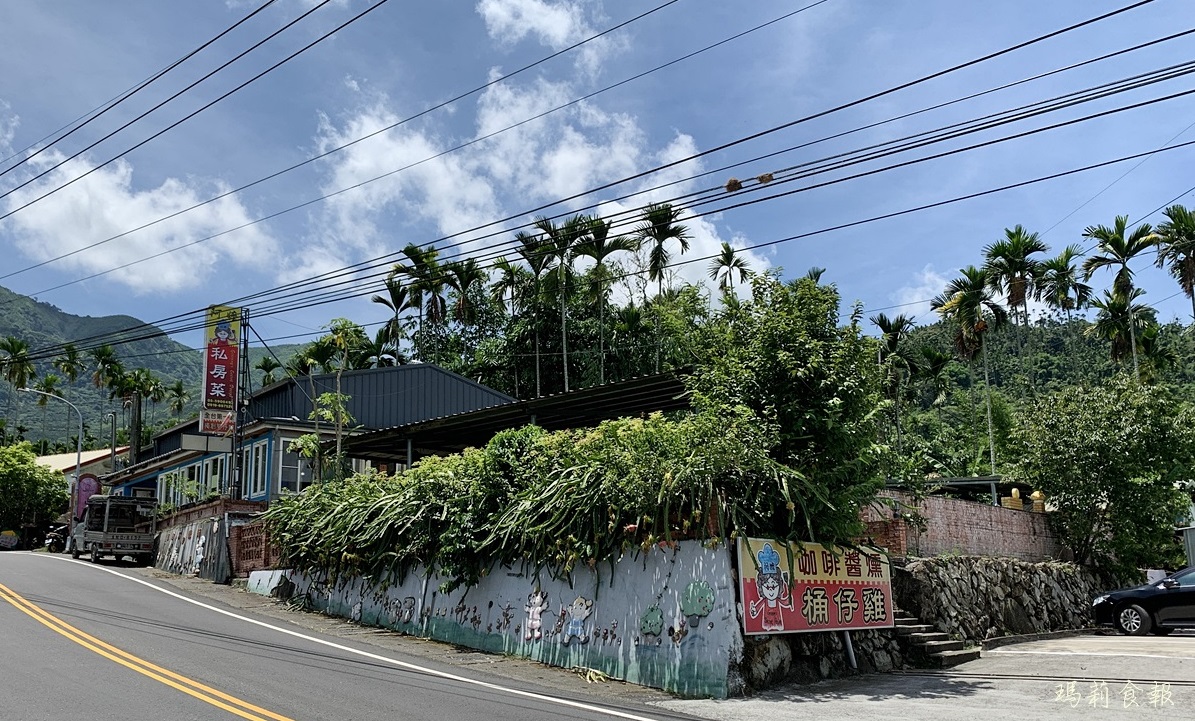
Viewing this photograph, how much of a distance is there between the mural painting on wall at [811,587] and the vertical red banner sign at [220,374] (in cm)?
2093

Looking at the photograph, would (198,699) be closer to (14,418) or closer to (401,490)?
(401,490)

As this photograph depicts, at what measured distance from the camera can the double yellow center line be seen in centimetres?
879

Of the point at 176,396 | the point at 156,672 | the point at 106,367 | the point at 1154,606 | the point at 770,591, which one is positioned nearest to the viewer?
the point at 156,672

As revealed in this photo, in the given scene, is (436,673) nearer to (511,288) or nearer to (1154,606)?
(1154,606)

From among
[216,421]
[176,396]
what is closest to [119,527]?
[216,421]

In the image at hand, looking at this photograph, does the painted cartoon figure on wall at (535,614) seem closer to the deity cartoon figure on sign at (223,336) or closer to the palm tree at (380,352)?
the deity cartoon figure on sign at (223,336)

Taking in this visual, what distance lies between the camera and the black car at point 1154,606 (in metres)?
18.1

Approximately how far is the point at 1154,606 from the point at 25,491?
188 ft

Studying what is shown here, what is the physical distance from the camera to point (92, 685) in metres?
9.83

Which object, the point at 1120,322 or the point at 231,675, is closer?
the point at 231,675

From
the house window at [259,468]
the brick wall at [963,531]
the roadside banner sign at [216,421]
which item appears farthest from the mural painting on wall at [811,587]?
the house window at [259,468]

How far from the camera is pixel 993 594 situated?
18203mm

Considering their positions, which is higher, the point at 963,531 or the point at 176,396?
the point at 176,396

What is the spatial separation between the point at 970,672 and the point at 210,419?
2386cm
